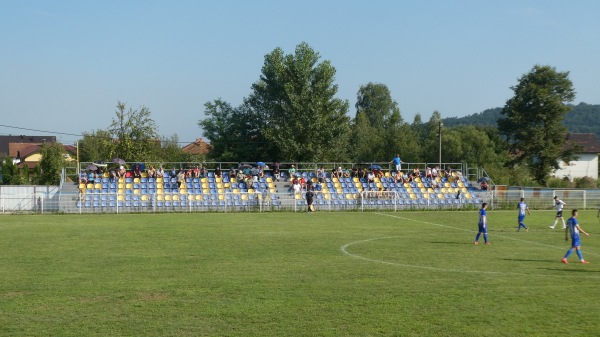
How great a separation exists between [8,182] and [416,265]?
58.2m

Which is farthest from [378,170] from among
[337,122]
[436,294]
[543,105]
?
[436,294]

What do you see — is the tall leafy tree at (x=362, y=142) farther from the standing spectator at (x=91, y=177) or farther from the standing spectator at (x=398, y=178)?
the standing spectator at (x=91, y=177)

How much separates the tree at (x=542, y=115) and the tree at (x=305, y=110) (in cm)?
2066

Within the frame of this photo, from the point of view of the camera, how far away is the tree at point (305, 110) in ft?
198

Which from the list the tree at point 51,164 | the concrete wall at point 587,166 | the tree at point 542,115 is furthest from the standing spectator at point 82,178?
the concrete wall at point 587,166

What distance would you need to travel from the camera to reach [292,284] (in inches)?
579

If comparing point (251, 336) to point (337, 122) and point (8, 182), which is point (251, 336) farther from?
point (8, 182)

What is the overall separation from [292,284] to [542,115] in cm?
5967

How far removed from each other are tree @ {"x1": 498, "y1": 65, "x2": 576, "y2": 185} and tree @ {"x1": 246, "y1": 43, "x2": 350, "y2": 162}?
67.8 ft

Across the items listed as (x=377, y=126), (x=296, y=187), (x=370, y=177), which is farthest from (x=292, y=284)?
(x=377, y=126)

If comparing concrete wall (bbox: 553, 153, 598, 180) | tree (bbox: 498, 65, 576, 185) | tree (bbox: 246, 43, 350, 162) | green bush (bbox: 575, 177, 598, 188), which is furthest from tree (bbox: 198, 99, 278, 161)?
concrete wall (bbox: 553, 153, 598, 180)

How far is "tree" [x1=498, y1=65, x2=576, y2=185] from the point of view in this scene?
67938 millimetres

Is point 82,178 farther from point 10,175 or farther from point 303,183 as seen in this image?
point 10,175

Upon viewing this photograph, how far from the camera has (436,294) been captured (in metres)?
13.7
